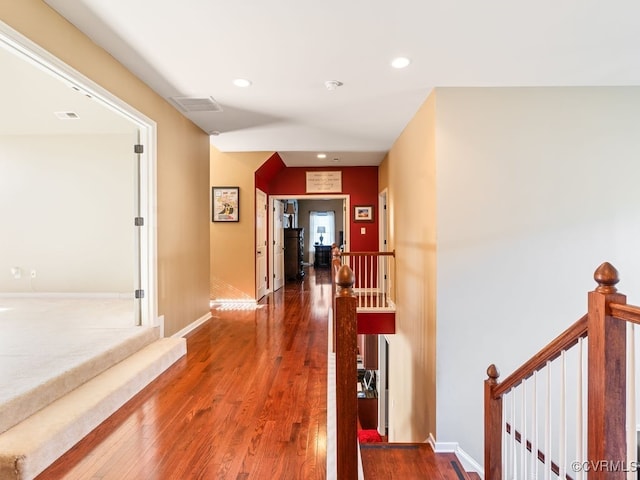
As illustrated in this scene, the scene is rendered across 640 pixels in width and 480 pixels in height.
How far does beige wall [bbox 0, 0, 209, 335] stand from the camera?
80.5 inches

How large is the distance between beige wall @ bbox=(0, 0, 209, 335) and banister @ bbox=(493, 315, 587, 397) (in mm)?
2989

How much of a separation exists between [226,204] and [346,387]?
196 inches

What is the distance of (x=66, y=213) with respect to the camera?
15.5 feet

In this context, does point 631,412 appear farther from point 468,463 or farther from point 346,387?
point 468,463

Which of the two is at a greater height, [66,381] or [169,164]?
[169,164]

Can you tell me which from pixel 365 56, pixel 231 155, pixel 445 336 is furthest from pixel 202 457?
pixel 231 155

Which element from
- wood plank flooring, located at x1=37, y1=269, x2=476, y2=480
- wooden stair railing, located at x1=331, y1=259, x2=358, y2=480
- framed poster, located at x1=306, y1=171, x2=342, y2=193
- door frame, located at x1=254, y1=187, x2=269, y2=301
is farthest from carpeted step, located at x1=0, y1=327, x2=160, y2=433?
framed poster, located at x1=306, y1=171, x2=342, y2=193

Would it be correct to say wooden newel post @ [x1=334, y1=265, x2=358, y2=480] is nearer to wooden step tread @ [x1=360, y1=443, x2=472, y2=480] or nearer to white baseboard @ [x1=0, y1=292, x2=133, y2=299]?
wooden step tread @ [x1=360, y1=443, x2=472, y2=480]

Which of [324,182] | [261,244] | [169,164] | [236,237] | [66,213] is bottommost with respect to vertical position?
[261,244]

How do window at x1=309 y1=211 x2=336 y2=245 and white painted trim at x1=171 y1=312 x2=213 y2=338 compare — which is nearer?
white painted trim at x1=171 y1=312 x2=213 y2=338

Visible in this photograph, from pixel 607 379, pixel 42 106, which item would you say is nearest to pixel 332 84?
pixel 607 379

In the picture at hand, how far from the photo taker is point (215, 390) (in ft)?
8.17

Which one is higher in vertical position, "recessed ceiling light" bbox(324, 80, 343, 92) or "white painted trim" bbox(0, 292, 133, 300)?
"recessed ceiling light" bbox(324, 80, 343, 92)

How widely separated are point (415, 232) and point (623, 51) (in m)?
2.20
